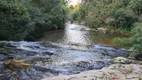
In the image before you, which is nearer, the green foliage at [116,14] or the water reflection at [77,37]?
the water reflection at [77,37]

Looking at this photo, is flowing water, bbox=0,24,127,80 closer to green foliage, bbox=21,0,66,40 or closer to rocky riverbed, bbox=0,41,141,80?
rocky riverbed, bbox=0,41,141,80

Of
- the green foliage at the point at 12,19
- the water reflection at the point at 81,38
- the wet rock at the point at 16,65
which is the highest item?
the green foliage at the point at 12,19

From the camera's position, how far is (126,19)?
4078cm

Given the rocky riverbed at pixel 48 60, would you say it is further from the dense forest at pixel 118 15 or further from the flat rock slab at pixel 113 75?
the dense forest at pixel 118 15

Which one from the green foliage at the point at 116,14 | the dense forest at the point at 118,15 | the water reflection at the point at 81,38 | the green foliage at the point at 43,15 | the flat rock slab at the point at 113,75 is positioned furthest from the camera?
the green foliage at the point at 116,14

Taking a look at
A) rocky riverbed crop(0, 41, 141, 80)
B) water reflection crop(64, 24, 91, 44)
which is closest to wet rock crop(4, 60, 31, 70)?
rocky riverbed crop(0, 41, 141, 80)

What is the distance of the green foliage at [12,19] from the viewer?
1991 cm

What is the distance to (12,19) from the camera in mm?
20250

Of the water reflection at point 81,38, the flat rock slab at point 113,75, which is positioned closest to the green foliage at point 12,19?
the water reflection at point 81,38

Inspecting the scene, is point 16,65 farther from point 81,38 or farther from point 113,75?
point 81,38

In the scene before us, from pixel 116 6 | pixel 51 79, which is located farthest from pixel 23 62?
pixel 116 6

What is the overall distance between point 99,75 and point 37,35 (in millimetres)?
22029

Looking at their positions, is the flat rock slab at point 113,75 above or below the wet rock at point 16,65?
below

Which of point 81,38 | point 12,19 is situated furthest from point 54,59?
point 81,38
